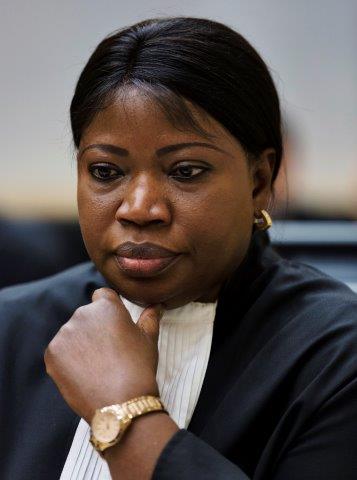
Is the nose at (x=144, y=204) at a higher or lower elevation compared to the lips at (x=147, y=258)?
higher

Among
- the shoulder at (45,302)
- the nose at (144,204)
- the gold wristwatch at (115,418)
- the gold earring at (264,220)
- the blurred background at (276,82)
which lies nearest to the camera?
the gold wristwatch at (115,418)

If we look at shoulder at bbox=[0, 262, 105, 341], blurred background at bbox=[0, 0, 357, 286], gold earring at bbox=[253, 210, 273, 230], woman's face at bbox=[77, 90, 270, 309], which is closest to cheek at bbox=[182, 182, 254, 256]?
woman's face at bbox=[77, 90, 270, 309]

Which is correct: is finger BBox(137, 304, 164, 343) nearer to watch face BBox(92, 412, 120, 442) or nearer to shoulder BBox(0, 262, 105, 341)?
watch face BBox(92, 412, 120, 442)

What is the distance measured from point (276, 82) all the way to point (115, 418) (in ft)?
8.12

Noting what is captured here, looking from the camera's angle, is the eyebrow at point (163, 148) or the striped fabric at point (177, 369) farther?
the striped fabric at point (177, 369)

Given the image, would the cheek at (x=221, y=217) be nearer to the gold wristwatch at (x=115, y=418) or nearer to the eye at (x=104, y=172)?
the eye at (x=104, y=172)

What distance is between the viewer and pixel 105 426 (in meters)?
1.52

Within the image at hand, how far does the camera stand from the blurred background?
3867 millimetres

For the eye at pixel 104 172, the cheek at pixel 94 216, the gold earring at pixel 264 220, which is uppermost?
the eye at pixel 104 172

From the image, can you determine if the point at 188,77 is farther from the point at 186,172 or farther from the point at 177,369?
the point at 177,369

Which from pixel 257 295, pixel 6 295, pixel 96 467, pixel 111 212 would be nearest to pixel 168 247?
pixel 111 212

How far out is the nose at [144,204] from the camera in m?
1.64

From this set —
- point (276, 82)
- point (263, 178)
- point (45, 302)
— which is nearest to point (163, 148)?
point (263, 178)

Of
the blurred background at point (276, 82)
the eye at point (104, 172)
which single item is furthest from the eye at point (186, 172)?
the blurred background at point (276, 82)
